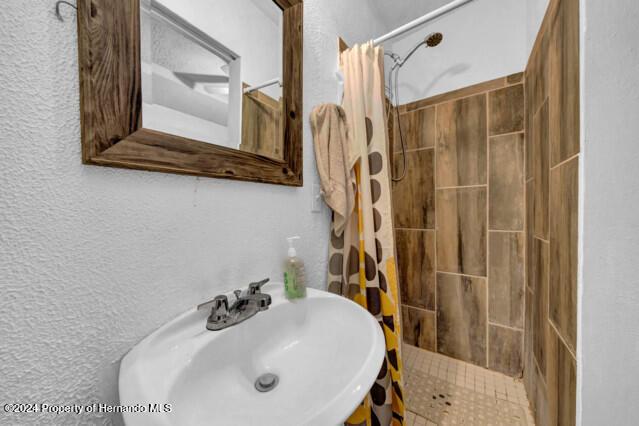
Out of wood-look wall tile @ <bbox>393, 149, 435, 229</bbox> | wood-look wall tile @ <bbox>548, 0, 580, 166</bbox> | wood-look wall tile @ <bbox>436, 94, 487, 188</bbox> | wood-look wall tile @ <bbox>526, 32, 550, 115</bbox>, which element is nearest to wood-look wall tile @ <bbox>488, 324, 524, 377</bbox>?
wood-look wall tile @ <bbox>393, 149, 435, 229</bbox>

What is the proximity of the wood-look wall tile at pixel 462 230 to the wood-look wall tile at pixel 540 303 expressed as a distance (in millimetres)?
334

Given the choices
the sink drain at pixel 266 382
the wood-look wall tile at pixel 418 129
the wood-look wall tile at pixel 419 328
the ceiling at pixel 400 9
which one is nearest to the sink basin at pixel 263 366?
the sink drain at pixel 266 382

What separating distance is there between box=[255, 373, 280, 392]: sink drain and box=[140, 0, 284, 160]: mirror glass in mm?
619

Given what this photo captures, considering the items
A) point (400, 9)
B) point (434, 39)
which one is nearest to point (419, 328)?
point (434, 39)

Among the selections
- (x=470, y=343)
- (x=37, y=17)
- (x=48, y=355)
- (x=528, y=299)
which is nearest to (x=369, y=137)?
(x=37, y=17)

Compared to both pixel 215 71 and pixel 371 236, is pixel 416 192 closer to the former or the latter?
pixel 371 236

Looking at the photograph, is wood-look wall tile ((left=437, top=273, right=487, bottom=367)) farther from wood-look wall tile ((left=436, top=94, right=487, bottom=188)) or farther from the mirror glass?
the mirror glass

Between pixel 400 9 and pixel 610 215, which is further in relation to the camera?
pixel 400 9

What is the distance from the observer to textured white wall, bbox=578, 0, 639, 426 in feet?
1.59

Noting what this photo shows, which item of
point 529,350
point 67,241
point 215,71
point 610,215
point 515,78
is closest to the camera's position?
point 67,241

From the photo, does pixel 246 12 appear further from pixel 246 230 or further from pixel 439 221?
pixel 439 221

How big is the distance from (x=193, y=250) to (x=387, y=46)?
76.5 inches

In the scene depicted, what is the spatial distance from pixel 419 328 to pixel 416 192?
949mm

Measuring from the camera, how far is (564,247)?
639 mm
